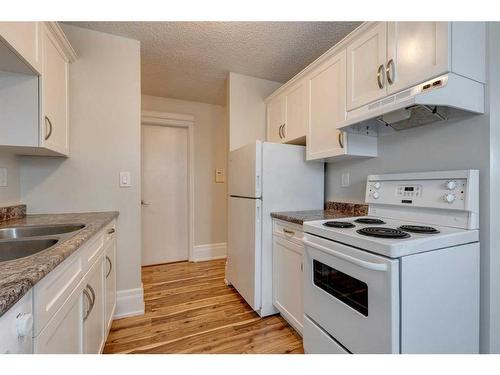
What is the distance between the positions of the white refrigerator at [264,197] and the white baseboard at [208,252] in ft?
4.27

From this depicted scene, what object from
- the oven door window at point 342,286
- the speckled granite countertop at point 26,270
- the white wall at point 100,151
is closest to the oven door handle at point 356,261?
the oven door window at point 342,286

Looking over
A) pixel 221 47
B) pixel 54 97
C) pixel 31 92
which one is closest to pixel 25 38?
pixel 31 92

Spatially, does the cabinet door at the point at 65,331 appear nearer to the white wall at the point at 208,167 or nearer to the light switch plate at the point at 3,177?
the light switch plate at the point at 3,177

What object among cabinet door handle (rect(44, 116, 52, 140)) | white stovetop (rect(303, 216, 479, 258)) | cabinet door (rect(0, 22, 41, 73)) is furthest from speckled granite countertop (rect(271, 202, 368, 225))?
cabinet door (rect(0, 22, 41, 73))

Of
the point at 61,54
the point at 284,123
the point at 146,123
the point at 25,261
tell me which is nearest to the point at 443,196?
the point at 284,123

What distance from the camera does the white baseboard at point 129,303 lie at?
189 cm

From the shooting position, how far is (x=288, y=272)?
1720mm

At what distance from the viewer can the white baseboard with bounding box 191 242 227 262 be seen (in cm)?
330

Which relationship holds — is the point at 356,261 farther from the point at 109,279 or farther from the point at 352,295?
the point at 109,279

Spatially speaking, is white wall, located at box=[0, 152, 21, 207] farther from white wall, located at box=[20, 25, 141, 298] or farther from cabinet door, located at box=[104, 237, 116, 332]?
cabinet door, located at box=[104, 237, 116, 332]

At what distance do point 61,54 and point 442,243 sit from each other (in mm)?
2524

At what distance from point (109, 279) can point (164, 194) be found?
Result: 1.75 metres

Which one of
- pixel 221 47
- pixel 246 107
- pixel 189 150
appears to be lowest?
pixel 189 150
